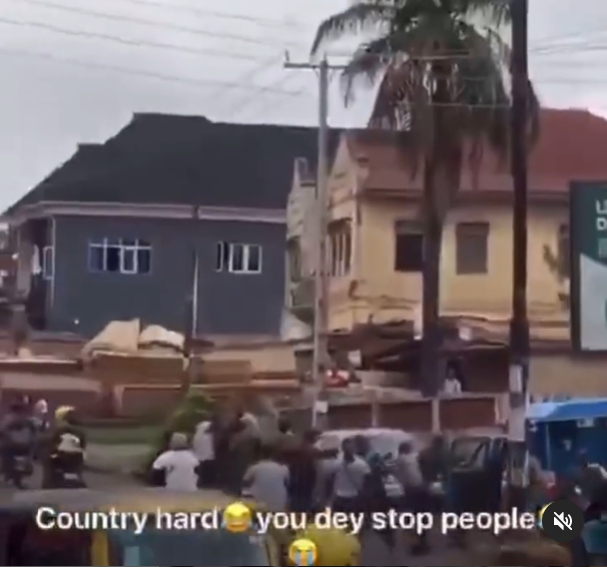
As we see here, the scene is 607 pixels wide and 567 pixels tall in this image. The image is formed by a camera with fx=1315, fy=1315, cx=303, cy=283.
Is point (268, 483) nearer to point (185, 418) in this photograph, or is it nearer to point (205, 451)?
point (205, 451)

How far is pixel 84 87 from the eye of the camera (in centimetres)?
506

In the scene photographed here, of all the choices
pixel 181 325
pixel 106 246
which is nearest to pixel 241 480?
pixel 181 325

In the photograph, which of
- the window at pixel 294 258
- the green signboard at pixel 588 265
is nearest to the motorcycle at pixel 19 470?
the window at pixel 294 258

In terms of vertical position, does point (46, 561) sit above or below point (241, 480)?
below

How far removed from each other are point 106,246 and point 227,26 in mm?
977

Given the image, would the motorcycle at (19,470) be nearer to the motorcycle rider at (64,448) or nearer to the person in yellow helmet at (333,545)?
the motorcycle rider at (64,448)

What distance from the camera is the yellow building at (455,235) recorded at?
5.11 meters

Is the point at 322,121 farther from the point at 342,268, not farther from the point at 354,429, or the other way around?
the point at 354,429

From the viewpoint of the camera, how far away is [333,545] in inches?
199

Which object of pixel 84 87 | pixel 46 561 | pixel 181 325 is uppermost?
pixel 84 87

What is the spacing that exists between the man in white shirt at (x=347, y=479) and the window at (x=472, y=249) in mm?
820

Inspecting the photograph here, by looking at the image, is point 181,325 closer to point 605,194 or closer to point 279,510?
point 279,510

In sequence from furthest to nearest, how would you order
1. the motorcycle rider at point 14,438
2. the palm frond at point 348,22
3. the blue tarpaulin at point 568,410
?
the blue tarpaulin at point 568,410 → the palm frond at point 348,22 → the motorcycle rider at point 14,438

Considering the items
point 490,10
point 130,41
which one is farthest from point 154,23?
point 490,10
